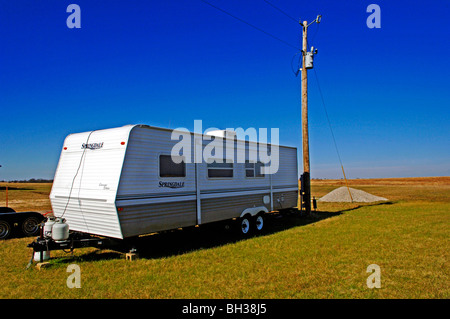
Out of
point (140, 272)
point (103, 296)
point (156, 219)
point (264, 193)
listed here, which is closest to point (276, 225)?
point (264, 193)

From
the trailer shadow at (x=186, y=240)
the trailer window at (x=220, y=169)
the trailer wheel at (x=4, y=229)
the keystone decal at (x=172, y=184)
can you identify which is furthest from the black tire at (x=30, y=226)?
the trailer window at (x=220, y=169)

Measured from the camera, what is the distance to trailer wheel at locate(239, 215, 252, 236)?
11.3m

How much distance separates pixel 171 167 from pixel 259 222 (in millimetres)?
4775

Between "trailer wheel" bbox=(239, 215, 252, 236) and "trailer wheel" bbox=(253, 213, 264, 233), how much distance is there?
0.50m

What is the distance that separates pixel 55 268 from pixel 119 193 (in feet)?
6.71

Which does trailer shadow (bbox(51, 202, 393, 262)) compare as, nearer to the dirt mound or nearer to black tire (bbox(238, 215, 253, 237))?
black tire (bbox(238, 215, 253, 237))

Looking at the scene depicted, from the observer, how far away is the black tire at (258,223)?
12078 mm

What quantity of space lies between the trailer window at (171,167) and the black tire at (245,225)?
312 centimetres

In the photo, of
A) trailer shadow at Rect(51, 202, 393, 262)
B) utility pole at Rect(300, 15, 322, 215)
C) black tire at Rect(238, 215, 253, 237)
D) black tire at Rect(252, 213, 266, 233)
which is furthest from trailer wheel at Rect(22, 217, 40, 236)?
utility pole at Rect(300, 15, 322, 215)

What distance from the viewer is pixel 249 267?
7332 mm

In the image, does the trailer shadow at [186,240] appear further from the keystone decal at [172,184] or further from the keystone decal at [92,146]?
the keystone decal at [92,146]
